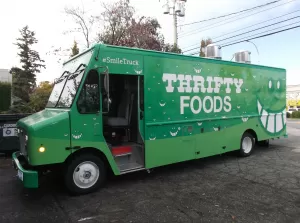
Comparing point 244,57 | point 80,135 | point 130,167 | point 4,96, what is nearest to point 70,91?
point 80,135

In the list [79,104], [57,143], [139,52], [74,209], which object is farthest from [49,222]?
[139,52]

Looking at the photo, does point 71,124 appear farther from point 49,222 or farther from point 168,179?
point 168,179

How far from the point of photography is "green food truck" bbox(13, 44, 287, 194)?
4816 mm

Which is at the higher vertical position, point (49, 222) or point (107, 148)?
point (107, 148)

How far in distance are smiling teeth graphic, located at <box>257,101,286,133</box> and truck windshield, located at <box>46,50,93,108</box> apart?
20.0 feet

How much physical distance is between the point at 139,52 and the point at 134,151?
233 cm

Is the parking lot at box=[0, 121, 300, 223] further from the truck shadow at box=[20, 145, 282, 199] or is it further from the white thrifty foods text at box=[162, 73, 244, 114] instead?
the white thrifty foods text at box=[162, 73, 244, 114]

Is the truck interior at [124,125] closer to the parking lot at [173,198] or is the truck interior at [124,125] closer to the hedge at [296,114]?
the parking lot at [173,198]

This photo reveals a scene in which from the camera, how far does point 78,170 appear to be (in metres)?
4.96

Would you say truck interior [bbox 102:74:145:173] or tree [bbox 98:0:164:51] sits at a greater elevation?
tree [bbox 98:0:164:51]

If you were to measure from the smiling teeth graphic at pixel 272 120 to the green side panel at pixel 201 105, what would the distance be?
0.03 m

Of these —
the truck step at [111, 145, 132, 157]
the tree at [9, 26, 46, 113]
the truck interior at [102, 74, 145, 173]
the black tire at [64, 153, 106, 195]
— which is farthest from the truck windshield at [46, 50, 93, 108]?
the tree at [9, 26, 46, 113]

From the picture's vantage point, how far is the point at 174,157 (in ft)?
20.4

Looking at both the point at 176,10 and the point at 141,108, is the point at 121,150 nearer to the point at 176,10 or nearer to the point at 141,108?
the point at 141,108
